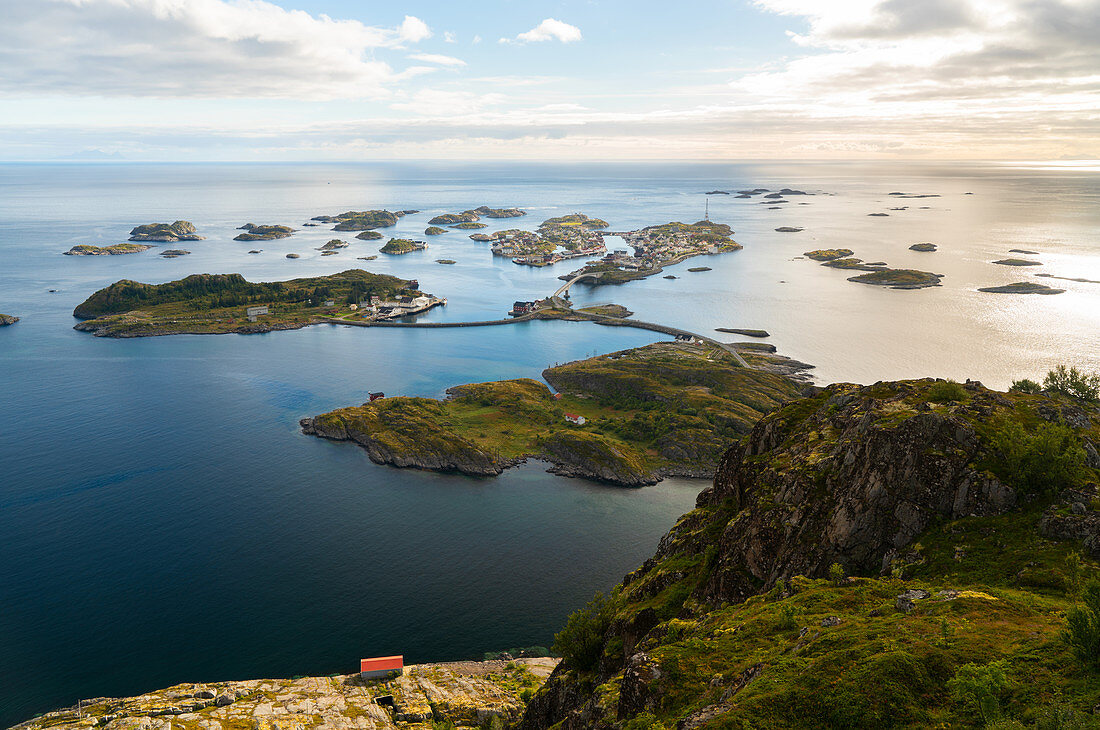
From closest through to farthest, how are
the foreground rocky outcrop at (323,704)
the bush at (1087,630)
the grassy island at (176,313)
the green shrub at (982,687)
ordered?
the green shrub at (982,687)
the bush at (1087,630)
the foreground rocky outcrop at (323,704)
the grassy island at (176,313)

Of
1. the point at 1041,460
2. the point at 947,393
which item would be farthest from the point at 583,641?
the point at 947,393

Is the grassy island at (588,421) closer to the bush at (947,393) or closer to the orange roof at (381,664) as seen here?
the orange roof at (381,664)

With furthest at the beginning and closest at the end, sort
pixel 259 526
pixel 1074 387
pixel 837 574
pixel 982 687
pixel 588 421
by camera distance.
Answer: pixel 588 421, pixel 259 526, pixel 1074 387, pixel 837 574, pixel 982 687

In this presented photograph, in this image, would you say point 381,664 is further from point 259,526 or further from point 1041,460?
point 1041,460

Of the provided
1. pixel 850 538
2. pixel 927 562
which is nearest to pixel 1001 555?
pixel 927 562

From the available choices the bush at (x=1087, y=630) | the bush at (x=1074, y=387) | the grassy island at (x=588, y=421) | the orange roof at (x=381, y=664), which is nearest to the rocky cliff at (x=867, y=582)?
the bush at (x=1087, y=630)

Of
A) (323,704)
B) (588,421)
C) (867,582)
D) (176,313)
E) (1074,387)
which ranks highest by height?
(867,582)

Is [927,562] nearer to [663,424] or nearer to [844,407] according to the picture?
[844,407]
